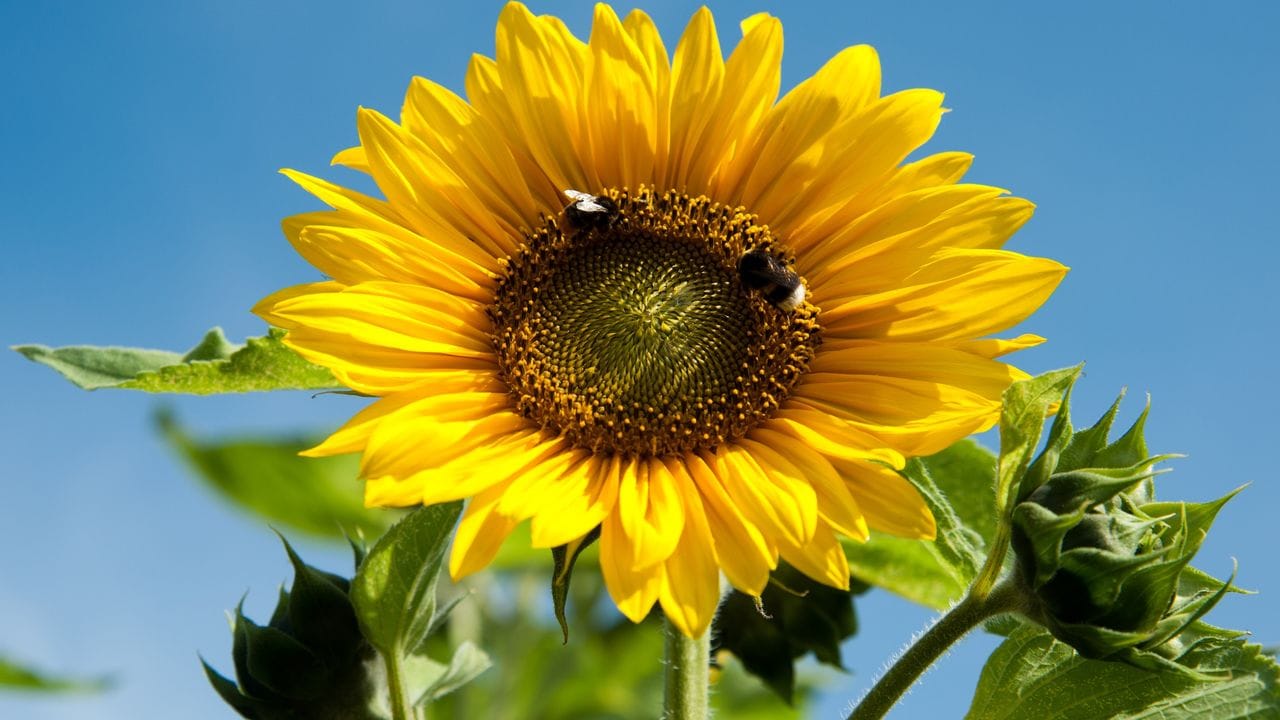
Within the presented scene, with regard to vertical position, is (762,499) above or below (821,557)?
above

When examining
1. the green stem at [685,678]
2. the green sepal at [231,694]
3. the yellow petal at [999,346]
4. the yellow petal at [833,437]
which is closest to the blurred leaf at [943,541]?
the yellow petal at [833,437]

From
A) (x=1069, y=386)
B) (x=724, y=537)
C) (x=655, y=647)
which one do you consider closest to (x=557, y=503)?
(x=724, y=537)

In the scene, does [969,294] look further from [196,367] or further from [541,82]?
[196,367]

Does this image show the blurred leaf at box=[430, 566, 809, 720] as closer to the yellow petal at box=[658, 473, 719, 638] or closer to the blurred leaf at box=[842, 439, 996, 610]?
the blurred leaf at box=[842, 439, 996, 610]

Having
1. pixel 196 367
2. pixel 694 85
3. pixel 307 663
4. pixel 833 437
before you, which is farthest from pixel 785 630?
pixel 196 367

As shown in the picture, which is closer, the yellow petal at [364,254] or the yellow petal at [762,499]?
the yellow petal at [762,499]

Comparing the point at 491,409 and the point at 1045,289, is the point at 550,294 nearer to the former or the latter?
the point at 491,409

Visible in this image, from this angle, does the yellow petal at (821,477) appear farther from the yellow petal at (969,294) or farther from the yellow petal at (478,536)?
the yellow petal at (478,536)

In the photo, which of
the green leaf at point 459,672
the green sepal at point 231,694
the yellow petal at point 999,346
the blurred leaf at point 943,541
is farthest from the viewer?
the green leaf at point 459,672
